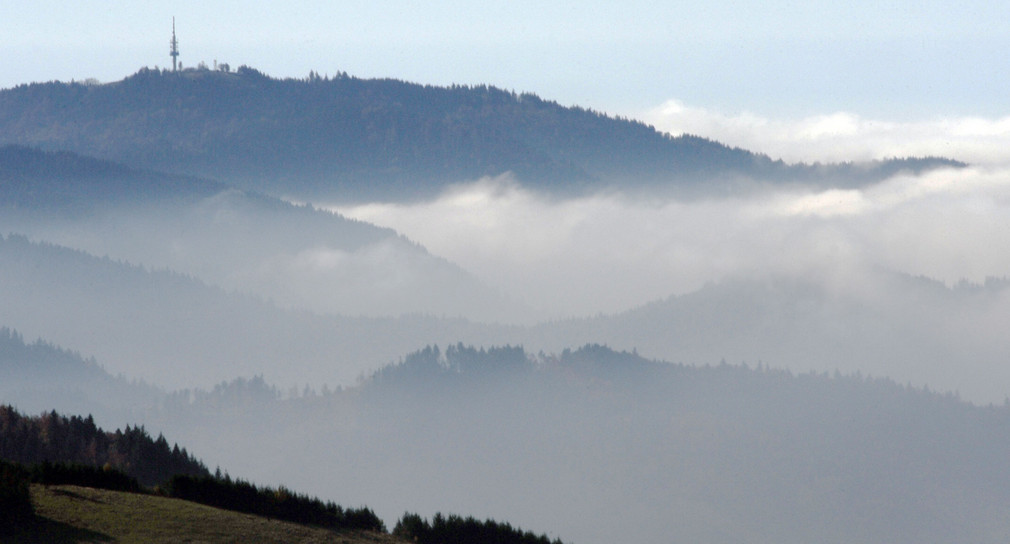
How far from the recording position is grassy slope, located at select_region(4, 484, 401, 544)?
31656mm

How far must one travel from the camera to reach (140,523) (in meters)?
33.1

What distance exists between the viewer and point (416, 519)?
142ft

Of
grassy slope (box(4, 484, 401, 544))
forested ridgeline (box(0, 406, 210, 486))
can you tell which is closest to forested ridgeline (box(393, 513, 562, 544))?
grassy slope (box(4, 484, 401, 544))

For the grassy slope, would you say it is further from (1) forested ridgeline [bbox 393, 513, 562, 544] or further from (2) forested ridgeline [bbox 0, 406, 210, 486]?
(2) forested ridgeline [bbox 0, 406, 210, 486]

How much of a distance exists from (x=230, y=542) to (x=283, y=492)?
257 inches

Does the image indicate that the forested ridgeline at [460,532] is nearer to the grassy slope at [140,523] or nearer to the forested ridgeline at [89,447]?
the grassy slope at [140,523]

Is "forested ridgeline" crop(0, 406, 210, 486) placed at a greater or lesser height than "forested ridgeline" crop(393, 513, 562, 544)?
greater

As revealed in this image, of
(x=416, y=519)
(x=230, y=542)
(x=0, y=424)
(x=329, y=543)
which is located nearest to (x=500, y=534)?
(x=416, y=519)

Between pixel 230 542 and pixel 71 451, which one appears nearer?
pixel 230 542

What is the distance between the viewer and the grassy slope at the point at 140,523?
104 ft

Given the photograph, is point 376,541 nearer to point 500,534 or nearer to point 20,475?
point 500,534

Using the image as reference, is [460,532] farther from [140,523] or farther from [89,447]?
[89,447]

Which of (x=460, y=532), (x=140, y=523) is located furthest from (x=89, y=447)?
(x=140, y=523)

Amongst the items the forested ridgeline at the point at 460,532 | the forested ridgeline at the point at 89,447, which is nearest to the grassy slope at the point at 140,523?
the forested ridgeline at the point at 460,532
